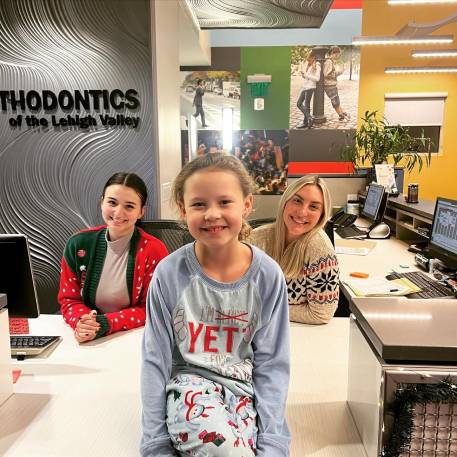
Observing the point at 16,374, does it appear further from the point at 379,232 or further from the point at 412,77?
the point at 412,77

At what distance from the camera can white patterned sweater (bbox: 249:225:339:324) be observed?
66.6 inches

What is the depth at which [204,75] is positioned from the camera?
7793 mm

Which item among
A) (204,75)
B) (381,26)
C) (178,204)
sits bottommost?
(178,204)

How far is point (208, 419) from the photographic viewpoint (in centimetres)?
89

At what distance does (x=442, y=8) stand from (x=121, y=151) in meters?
6.95

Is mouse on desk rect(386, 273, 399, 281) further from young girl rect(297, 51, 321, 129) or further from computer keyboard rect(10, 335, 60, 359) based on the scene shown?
young girl rect(297, 51, 321, 129)

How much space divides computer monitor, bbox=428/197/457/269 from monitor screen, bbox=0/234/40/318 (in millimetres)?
2076

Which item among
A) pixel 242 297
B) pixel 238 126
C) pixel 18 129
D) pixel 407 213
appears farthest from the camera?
pixel 238 126

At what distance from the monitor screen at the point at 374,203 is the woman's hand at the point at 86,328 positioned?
10.1ft

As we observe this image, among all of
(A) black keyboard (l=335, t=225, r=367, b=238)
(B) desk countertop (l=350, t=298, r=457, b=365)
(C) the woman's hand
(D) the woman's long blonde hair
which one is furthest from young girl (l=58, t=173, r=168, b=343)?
(A) black keyboard (l=335, t=225, r=367, b=238)

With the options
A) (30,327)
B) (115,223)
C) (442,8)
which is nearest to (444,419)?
(115,223)

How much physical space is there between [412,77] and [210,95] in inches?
135

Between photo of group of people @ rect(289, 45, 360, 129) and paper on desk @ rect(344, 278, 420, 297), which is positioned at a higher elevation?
photo of group of people @ rect(289, 45, 360, 129)

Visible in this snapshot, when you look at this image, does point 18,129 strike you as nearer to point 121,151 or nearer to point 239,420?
point 121,151
